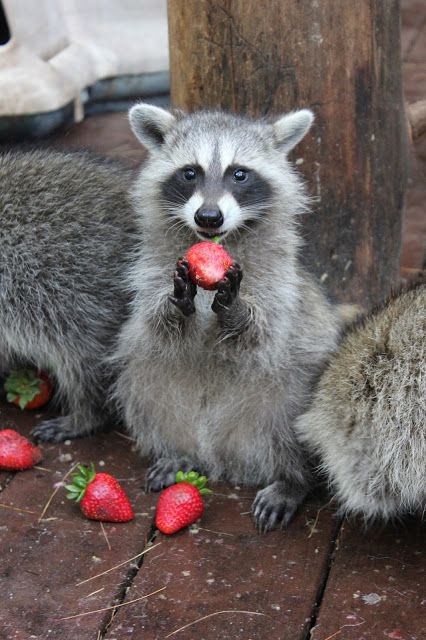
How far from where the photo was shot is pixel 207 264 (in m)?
2.79

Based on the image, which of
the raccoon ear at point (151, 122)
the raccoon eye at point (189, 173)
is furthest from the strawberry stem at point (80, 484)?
the raccoon ear at point (151, 122)

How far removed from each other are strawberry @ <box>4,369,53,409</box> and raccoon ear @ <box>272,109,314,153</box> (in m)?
1.22

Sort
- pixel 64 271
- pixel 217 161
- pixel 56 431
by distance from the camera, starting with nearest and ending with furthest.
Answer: pixel 217 161 → pixel 64 271 → pixel 56 431

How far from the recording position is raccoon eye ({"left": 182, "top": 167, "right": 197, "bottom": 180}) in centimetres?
304

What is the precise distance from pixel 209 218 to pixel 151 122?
0.54m

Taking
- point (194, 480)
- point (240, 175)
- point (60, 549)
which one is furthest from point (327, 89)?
point (60, 549)

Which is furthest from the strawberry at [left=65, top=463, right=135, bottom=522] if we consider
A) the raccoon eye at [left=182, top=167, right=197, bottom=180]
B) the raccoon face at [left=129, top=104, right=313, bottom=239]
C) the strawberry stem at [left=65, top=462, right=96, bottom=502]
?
the raccoon eye at [left=182, top=167, right=197, bottom=180]

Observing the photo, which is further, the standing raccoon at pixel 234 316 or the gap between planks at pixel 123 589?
the standing raccoon at pixel 234 316

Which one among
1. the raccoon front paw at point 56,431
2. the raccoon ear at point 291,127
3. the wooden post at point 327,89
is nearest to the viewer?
the raccoon ear at point 291,127

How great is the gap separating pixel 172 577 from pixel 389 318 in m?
0.92

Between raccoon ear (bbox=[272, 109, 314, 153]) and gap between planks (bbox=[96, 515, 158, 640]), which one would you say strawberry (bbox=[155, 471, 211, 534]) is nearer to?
gap between planks (bbox=[96, 515, 158, 640])

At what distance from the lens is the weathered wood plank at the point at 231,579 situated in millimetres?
2557

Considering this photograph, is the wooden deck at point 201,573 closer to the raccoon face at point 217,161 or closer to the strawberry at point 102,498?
the strawberry at point 102,498

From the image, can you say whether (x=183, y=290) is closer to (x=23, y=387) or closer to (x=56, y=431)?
(x=56, y=431)
